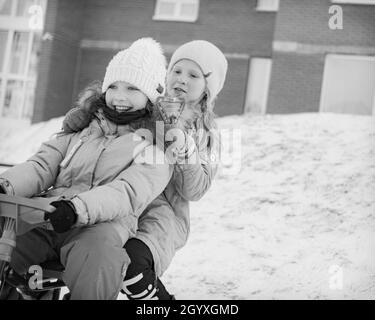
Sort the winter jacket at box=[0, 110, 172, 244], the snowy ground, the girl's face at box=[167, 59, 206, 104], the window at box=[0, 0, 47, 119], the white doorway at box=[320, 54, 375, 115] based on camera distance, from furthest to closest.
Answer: the white doorway at box=[320, 54, 375, 115]
the window at box=[0, 0, 47, 119]
the snowy ground
the girl's face at box=[167, 59, 206, 104]
the winter jacket at box=[0, 110, 172, 244]

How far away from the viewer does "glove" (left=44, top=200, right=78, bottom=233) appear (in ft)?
4.07

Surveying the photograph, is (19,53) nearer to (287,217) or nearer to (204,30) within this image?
(204,30)

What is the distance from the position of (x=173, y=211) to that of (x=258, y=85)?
5.31 meters

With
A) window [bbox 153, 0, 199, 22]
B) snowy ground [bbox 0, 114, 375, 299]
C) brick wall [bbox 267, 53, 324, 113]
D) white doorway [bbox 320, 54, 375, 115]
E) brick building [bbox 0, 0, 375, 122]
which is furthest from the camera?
window [bbox 153, 0, 199, 22]

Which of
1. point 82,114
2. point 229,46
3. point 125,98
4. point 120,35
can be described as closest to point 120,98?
point 125,98

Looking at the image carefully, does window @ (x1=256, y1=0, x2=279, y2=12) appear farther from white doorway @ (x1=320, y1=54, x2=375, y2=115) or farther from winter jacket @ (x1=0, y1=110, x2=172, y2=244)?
winter jacket @ (x1=0, y1=110, x2=172, y2=244)

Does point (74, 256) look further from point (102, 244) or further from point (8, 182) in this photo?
point (8, 182)

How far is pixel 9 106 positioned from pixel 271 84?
95.5 inches

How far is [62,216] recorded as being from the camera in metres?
1.24

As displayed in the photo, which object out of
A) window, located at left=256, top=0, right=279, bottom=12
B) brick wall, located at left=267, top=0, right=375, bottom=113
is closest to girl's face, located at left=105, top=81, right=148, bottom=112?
brick wall, located at left=267, top=0, right=375, bottom=113

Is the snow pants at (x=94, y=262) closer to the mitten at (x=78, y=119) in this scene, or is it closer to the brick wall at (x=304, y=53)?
the mitten at (x=78, y=119)

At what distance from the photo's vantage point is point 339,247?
3170mm

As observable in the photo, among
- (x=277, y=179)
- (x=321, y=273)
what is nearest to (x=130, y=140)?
(x=321, y=273)

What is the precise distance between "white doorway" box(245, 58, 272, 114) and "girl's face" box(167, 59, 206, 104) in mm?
4582
